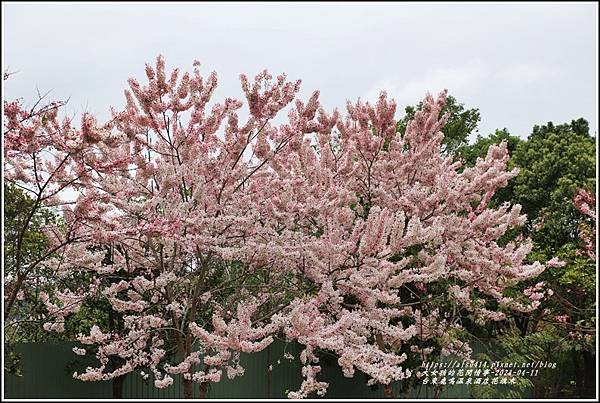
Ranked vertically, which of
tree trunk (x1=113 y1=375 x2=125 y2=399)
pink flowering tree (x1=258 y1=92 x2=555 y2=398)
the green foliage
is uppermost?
the green foliage

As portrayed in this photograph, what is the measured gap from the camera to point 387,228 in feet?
24.6

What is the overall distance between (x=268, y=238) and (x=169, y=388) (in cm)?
467

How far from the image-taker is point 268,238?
27.0 ft

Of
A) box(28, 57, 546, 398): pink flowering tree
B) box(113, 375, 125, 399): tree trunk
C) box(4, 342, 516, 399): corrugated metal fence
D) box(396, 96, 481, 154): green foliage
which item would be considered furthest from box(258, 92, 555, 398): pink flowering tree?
box(396, 96, 481, 154): green foliage

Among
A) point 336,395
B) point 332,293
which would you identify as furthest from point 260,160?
point 336,395

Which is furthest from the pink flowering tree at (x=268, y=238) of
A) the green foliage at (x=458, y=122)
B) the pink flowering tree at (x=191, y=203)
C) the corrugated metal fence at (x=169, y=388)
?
the green foliage at (x=458, y=122)

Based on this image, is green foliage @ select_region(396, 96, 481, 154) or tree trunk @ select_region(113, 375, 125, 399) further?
green foliage @ select_region(396, 96, 481, 154)

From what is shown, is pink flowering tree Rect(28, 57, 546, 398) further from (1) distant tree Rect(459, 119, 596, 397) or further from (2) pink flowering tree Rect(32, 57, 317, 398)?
(1) distant tree Rect(459, 119, 596, 397)

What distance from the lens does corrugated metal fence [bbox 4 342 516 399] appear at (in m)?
11.0

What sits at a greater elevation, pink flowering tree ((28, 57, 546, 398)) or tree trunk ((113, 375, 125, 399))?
pink flowering tree ((28, 57, 546, 398))

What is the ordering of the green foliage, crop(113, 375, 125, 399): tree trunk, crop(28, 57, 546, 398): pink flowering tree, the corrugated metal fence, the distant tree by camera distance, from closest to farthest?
1. crop(28, 57, 546, 398): pink flowering tree
2. the corrugated metal fence
3. crop(113, 375, 125, 399): tree trunk
4. the distant tree
5. the green foliage

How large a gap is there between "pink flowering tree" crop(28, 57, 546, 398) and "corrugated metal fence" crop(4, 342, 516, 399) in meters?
1.99

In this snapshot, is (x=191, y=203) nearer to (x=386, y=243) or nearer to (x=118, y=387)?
(x=386, y=243)

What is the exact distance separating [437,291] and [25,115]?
20.0 ft
